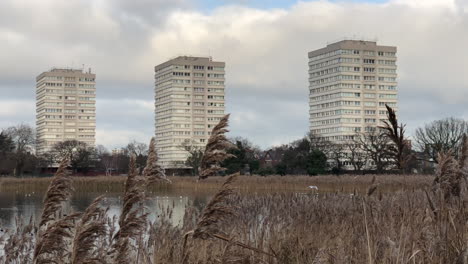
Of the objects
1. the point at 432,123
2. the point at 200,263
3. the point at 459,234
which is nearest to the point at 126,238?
the point at 200,263

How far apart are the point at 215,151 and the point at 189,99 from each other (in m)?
163

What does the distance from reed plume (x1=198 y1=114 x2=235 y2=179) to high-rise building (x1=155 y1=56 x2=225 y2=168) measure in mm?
155635

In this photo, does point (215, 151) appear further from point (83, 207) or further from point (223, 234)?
point (83, 207)

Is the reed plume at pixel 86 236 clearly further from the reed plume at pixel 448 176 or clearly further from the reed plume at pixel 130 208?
the reed plume at pixel 448 176

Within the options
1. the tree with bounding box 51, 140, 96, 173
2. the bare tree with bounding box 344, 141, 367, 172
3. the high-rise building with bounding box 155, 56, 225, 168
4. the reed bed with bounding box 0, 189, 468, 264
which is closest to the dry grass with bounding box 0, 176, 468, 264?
the reed bed with bounding box 0, 189, 468, 264

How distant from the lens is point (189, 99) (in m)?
167

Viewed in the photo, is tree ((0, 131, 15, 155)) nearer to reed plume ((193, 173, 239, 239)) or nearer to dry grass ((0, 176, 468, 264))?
dry grass ((0, 176, 468, 264))

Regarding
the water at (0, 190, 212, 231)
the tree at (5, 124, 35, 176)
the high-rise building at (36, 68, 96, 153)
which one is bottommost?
the water at (0, 190, 212, 231)

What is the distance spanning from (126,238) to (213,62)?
543 ft

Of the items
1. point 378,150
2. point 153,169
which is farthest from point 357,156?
point 153,169

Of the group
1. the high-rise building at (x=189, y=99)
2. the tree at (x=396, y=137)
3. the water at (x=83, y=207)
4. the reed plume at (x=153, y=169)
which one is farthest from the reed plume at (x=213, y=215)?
the high-rise building at (x=189, y=99)

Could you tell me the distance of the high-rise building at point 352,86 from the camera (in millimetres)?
147875

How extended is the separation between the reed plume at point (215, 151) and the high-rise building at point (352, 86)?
5627 inches

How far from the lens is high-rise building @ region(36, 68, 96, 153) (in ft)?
559
